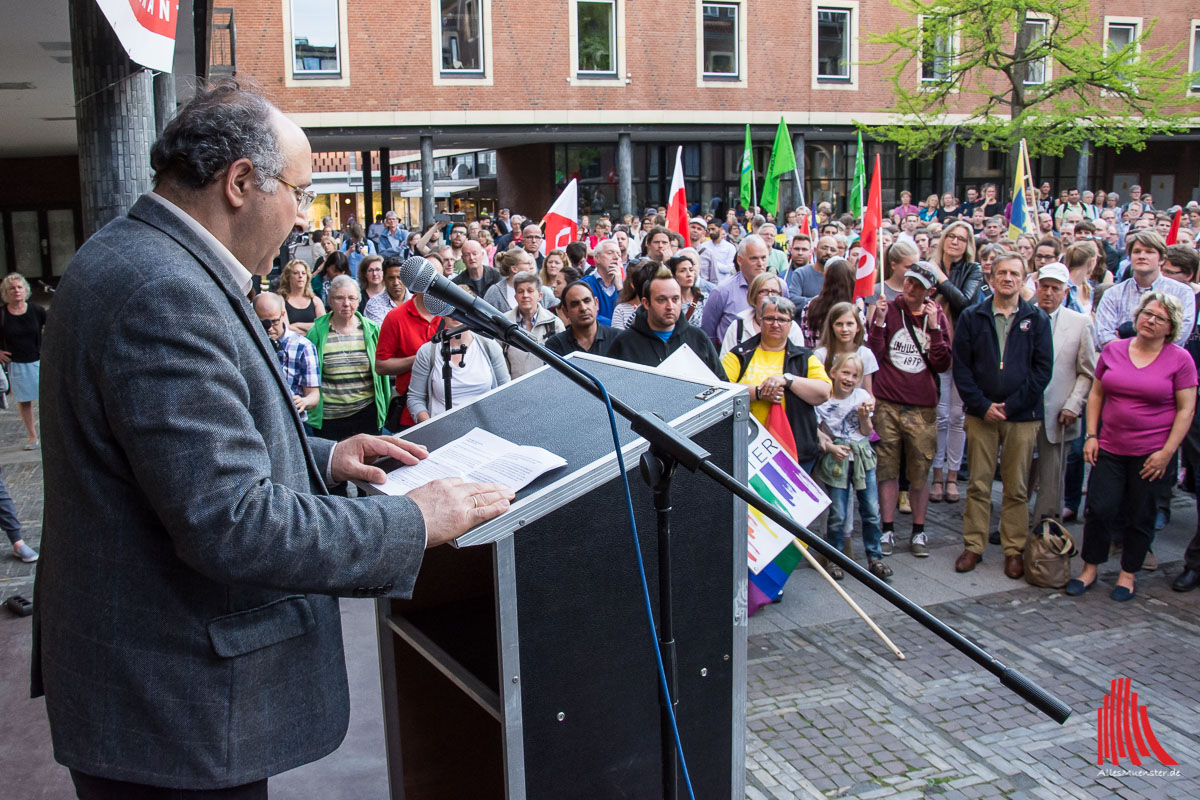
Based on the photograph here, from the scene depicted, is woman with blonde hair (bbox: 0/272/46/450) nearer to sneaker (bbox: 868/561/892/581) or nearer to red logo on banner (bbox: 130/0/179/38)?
red logo on banner (bbox: 130/0/179/38)

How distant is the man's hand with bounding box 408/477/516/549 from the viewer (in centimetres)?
198

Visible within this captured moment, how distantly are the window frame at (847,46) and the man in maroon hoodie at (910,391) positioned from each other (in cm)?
2466

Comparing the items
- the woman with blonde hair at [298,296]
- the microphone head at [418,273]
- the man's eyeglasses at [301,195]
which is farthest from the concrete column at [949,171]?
the man's eyeglasses at [301,195]

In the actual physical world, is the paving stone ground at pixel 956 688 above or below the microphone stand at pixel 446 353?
below

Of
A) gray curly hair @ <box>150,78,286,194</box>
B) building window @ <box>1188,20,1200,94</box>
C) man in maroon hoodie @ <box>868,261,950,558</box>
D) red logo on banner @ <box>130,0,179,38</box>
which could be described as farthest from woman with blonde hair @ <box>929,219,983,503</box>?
building window @ <box>1188,20,1200,94</box>

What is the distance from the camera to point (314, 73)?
1006 inches

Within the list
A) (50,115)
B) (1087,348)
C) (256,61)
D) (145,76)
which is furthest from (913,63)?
(145,76)

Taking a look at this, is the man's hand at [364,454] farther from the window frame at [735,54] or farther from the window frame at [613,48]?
the window frame at [735,54]

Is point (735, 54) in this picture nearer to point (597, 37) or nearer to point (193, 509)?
point (597, 37)

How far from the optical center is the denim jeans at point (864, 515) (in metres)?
6.53

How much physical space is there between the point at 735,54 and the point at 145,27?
27865mm

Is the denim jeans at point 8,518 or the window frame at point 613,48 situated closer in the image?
the denim jeans at point 8,518

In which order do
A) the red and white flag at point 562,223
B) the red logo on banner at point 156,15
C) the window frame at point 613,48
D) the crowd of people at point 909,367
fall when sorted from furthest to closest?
the window frame at point 613,48
the red and white flag at point 562,223
the crowd of people at point 909,367
the red logo on banner at point 156,15

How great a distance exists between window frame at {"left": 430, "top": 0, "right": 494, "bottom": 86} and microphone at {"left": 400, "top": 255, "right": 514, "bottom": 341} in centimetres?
2559
